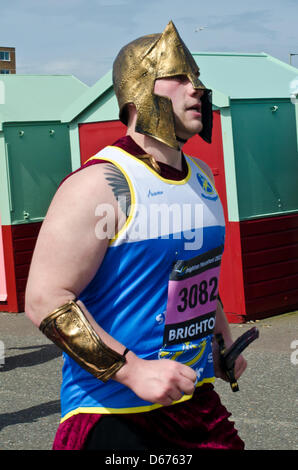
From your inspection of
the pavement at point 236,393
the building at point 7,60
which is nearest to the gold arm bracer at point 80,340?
the pavement at point 236,393

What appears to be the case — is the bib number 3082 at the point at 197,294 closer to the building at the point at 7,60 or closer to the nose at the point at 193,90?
the nose at the point at 193,90

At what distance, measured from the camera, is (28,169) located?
9.54 m

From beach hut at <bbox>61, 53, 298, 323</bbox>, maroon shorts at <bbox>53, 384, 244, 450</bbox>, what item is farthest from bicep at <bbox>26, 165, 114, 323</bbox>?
beach hut at <bbox>61, 53, 298, 323</bbox>

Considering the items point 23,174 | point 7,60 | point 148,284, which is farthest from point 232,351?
point 7,60

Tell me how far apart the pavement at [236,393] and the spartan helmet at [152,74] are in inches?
107

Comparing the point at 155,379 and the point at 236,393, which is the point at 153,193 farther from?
the point at 236,393

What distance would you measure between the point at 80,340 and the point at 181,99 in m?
0.82

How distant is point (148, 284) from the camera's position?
2.11m

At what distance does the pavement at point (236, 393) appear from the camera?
464 centimetres

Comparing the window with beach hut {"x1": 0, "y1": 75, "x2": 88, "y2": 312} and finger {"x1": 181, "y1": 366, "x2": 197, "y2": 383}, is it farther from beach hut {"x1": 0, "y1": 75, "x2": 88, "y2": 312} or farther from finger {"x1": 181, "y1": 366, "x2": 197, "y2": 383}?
finger {"x1": 181, "y1": 366, "x2": 197, "y2": 383}

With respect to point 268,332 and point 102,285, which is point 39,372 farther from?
point 102,285

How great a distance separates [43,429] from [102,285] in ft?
10.1

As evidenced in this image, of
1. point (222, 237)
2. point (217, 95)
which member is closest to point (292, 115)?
point (217, 95)

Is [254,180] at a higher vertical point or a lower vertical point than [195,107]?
higher
